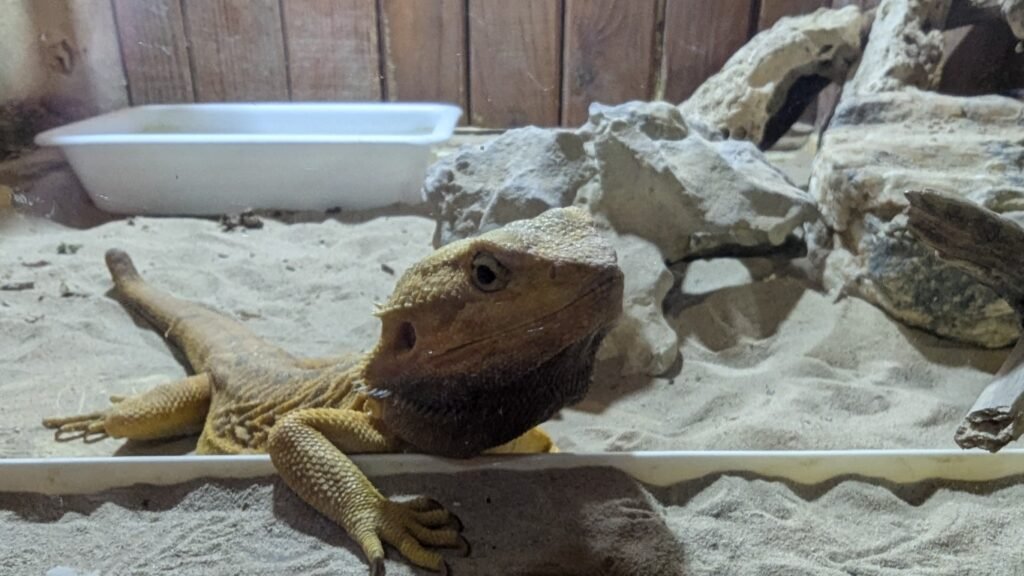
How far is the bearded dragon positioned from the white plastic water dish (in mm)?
1760

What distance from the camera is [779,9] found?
3.63 metres

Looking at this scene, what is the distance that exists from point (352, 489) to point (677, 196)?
1.75 metres

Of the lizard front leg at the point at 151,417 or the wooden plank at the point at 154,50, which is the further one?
the wooden plank at the point at 154,50

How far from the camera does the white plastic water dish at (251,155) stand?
3420 millimetres

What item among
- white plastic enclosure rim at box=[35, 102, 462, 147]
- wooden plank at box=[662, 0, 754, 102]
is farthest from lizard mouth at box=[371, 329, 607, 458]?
wooden plank at box=[662, 0, 754, 102]

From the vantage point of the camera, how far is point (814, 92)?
3.97 meters

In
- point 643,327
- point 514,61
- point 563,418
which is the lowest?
point 563,418

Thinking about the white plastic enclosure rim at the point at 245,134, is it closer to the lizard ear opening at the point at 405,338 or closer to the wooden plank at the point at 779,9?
the wooden plank at the point at 779,9

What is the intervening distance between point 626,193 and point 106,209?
2458 mm

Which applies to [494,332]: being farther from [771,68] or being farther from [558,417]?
[771,68]

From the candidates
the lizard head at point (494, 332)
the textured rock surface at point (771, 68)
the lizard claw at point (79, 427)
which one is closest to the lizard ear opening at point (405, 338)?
the lizard head at point (494, 332)

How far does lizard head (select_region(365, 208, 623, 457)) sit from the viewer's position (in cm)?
138

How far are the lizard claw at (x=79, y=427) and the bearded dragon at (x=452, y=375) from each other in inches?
23.1

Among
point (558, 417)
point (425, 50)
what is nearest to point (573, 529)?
point (558, 417)
